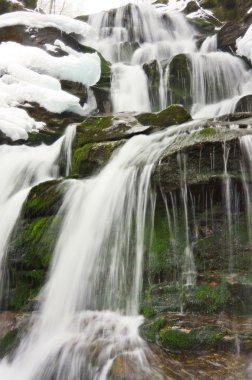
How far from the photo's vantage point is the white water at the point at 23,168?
284 inches

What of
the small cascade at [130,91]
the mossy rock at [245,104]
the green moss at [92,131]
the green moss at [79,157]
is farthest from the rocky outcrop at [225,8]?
the green moss at [79,157]

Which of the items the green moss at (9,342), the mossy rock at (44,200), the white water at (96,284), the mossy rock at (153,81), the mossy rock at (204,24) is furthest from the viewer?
the mossy rock at (204,24)

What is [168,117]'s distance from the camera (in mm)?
7340

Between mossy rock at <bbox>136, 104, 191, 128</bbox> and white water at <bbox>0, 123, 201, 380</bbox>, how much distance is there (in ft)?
4.94

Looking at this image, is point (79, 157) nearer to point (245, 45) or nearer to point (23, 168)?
point (23, 168)

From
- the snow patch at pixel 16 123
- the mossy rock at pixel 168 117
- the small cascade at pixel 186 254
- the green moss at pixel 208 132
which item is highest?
the snow patch at pixel 16 123

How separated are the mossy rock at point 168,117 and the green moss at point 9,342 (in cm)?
440

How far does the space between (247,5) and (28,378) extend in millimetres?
17505

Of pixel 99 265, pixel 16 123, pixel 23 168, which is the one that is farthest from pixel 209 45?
pixel 99 265

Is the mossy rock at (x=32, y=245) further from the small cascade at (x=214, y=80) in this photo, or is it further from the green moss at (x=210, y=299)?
the small cascade at (x=214, y=80)

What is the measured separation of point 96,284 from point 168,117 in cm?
389

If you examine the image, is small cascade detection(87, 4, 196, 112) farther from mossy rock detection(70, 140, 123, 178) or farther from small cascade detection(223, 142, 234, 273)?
small cascade detection(223, 142, 234, 273)

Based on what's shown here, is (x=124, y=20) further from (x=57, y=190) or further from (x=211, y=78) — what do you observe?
(x=57, y=190)

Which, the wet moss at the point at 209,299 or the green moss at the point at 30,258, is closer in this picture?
the wet moss at the point at 209,299
